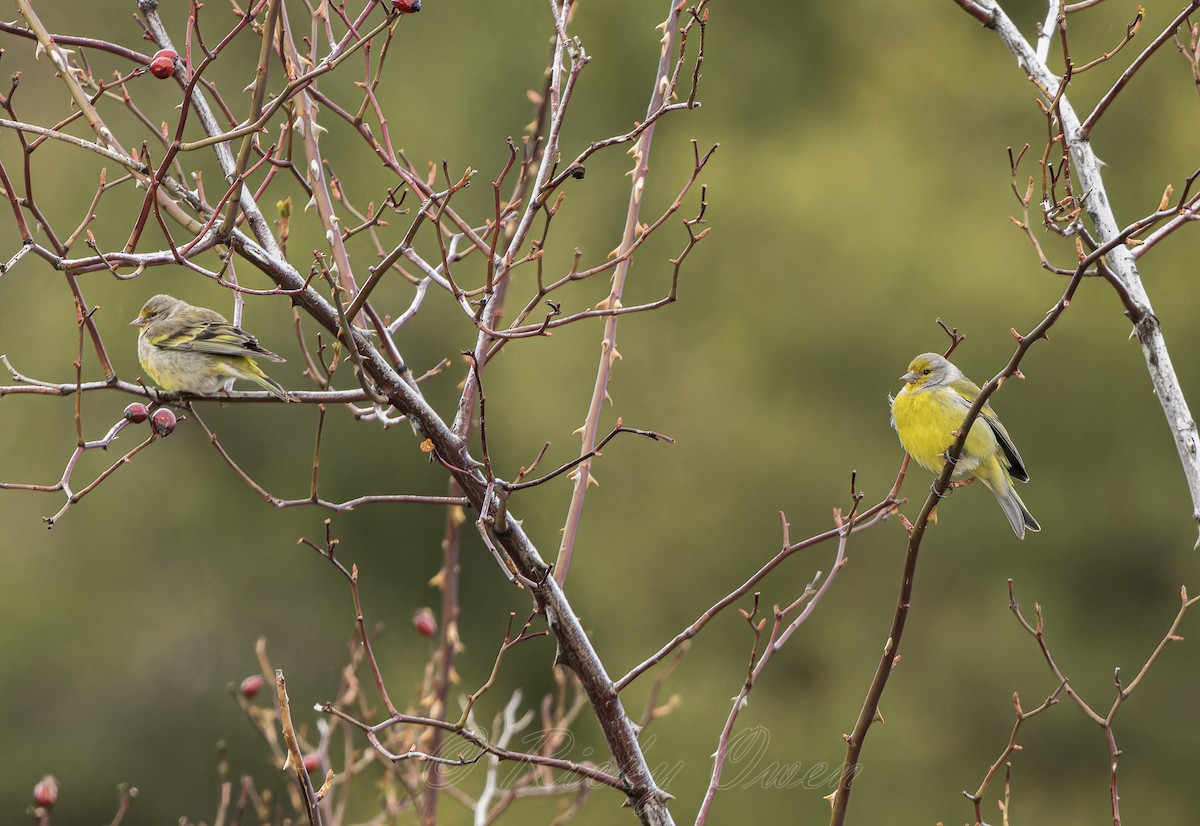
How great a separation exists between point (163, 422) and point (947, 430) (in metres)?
2.50

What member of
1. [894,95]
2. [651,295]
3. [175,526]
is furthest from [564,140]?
[175,526]

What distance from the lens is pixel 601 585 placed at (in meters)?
10.9

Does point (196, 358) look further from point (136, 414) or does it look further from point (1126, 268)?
point (1126, 268)

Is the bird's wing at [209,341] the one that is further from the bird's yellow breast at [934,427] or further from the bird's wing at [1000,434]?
the bird's wing at [1000,434]

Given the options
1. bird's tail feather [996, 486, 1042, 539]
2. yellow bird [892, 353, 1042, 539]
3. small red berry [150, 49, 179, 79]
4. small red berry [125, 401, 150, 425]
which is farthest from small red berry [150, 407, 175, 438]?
bird's tail feather [996, 486, 1042, 539]

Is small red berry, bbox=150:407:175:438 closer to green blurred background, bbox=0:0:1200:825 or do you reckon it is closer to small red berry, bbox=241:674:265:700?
small red berry, bbox=241:674:265:700

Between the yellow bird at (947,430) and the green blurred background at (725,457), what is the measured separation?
5312 mm

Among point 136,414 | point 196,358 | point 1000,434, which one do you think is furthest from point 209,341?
point 1000,434

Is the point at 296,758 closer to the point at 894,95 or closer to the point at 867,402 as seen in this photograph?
the point at 867,402

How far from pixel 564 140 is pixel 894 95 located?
3070 mm

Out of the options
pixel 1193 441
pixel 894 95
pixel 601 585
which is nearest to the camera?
pixel 1193 441

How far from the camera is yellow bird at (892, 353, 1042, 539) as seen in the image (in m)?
4.13

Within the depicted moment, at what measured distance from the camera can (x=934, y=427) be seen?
424cm

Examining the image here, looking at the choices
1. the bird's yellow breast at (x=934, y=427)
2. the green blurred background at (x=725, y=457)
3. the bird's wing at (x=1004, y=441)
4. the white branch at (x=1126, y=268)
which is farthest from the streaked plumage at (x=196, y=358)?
the green blurred background at (x=725, y=457)
